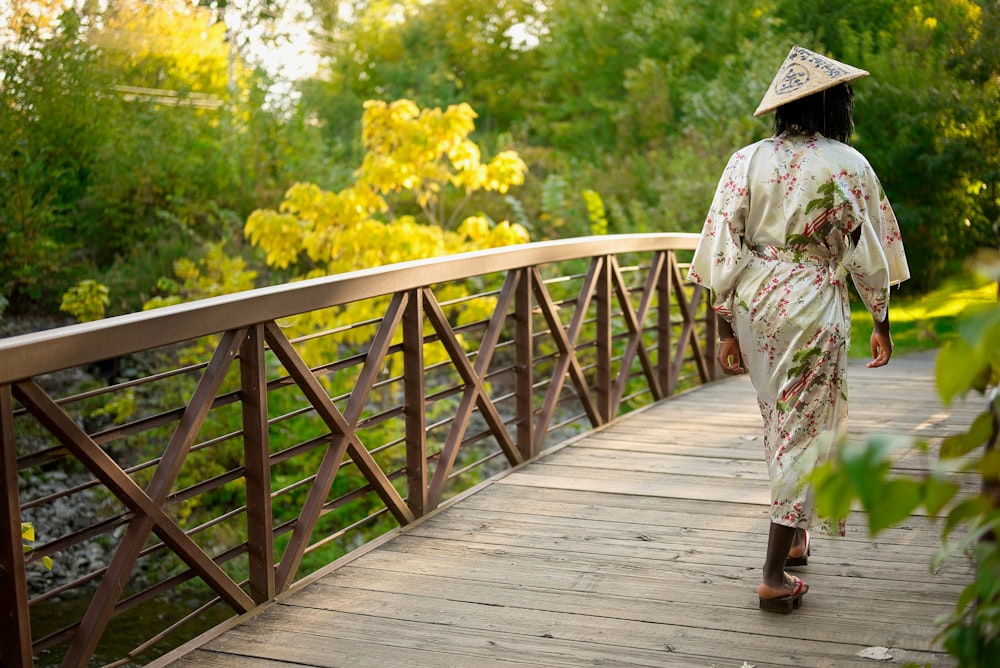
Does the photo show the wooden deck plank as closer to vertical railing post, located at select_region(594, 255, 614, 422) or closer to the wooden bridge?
the wooden bridge

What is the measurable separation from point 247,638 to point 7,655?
71cm

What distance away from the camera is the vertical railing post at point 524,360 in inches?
175

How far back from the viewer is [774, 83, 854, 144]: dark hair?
9.45ft

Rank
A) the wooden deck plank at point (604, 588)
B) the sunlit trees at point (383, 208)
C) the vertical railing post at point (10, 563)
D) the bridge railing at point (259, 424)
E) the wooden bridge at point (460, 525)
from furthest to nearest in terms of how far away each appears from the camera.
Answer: the sunlit trees at point (383, 208) < the wooden deck plank at point (604, 588) < the wooden bridge at point (460, 525) < the bridge railing at point (259, 424) < the vertical railing post at point (10, 563)

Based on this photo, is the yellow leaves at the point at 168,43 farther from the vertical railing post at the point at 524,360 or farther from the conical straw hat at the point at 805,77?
the conical straw hat at the point at 805,77

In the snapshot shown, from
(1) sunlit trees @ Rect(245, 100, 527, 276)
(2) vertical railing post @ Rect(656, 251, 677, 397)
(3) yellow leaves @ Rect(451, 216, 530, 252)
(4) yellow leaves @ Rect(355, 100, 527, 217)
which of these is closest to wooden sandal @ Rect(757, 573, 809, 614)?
(2) vertical railing post @ Rect(656, 251, 677, 397)

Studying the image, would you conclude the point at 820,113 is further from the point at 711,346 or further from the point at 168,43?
the point at 168,43

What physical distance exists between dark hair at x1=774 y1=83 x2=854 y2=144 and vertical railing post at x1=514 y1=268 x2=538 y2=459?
169 cm

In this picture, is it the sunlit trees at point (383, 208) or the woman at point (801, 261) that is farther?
the sunlit trees at point (383, 208)

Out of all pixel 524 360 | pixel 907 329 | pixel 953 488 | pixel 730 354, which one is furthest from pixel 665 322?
pixel 953 488

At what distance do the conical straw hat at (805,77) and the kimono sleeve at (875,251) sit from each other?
26 centimetres

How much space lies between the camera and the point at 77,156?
11930 millimetres

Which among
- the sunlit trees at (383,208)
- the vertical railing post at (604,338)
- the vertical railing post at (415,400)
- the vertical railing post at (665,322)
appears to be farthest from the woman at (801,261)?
the sunlit trees at (383,208)

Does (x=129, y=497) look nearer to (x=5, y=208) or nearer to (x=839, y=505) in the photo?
(x=839, y=505)
